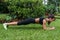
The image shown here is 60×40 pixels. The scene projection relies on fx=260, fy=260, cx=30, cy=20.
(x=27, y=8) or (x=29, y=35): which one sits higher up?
(x=29, y=35)

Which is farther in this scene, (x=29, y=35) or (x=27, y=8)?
(x=27, y=8)

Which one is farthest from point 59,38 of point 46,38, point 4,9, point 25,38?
point 4,9

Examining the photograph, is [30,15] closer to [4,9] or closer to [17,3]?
[17,3]

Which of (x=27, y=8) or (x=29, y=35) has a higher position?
(x=29, y=35)

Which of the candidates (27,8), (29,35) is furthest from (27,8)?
(29,35)

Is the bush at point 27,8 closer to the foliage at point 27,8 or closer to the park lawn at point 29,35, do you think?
the foliage at point 27,8

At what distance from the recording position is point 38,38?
29.9 ft

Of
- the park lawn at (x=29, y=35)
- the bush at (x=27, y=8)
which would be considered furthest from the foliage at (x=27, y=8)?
the park lawn at (x=29, y=35)

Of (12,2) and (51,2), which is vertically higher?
(12,2)

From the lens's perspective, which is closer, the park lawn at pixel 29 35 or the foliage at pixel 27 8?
the park lawn at pixel 29 35

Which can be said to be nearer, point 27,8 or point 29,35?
point 29,35

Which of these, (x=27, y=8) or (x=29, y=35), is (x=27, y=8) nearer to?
(x=27, y=8)

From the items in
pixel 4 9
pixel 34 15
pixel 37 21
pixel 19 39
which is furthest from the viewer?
pixel 4 9

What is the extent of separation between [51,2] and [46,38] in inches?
951
